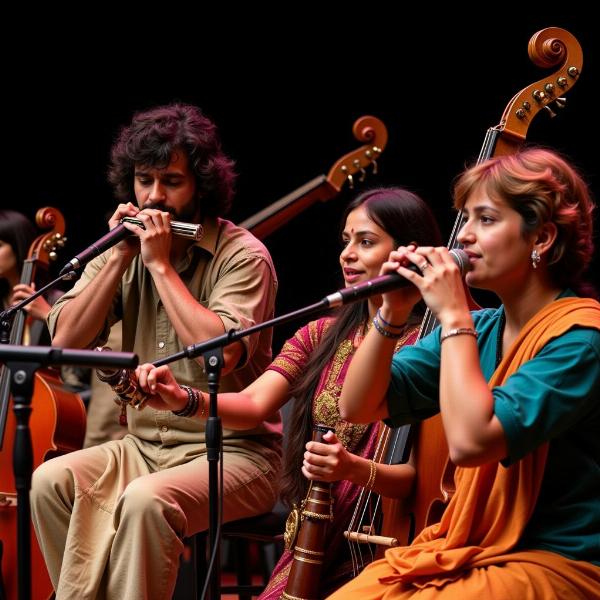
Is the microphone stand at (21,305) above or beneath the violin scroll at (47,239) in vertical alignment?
beneath

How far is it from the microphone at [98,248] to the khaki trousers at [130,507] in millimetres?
487

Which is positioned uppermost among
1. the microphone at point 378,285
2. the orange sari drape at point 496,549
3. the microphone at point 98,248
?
the microphone at point 98,248

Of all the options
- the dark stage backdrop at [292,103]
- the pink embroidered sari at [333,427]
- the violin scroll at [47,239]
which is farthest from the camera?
the dark stage backdrop at [292,103]

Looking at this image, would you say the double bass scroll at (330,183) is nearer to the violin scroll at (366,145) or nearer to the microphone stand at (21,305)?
the violin scroll at (366,145)

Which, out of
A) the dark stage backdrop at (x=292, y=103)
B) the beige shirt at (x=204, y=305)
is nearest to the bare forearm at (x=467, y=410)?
the beige shirt at (x=204, y=305)

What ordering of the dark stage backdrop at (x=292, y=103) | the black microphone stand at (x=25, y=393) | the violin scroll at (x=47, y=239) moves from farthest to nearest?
the dark stage backdrop at (x=292, y=103)
the violin scroll at (x=47, y=239)
the black microphone stand at (x=25, y=393)

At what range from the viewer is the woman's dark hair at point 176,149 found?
285 centimetres

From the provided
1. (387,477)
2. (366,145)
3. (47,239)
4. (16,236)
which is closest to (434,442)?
(387,477)

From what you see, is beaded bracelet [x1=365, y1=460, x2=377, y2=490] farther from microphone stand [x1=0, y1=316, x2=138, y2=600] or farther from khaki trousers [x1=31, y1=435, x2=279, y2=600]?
microphone stand [x1=0, y1=316, x2=138, y2=600]

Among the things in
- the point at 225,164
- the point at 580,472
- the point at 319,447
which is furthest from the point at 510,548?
the point at 225,164

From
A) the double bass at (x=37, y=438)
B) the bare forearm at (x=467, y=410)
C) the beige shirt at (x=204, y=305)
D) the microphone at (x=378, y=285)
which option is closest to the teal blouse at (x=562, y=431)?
the bare forearm at (x=467, y=410)

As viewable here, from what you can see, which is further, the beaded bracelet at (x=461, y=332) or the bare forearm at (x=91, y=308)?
the bare forearm at (x=91, y=308)

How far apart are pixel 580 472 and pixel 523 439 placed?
0.18m

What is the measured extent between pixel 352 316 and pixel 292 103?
1881 millimetres
